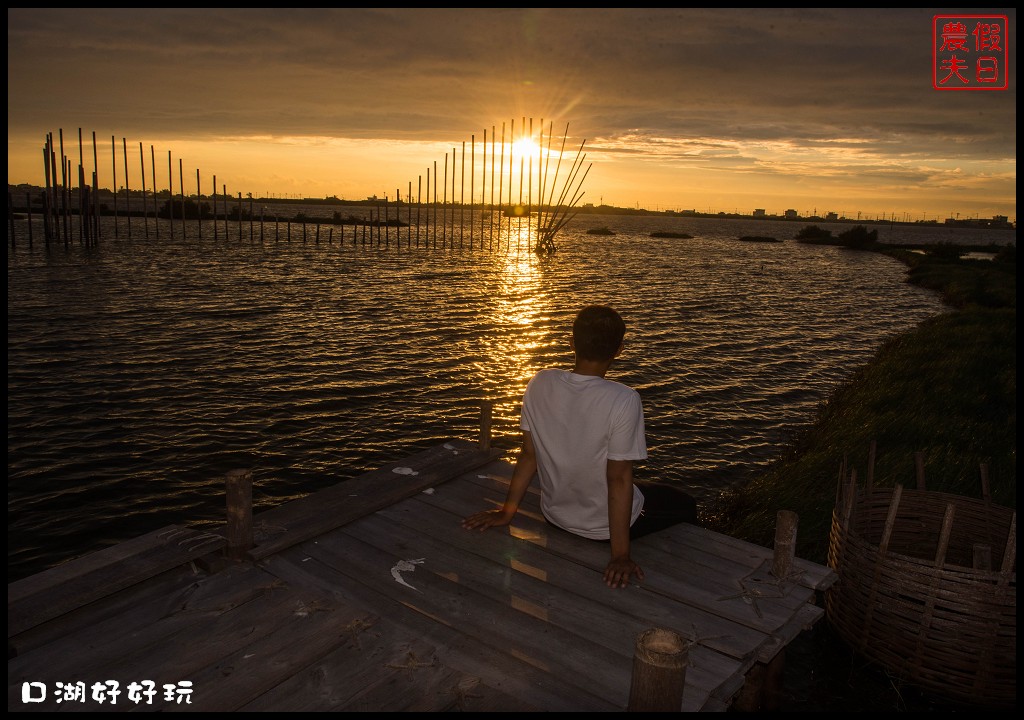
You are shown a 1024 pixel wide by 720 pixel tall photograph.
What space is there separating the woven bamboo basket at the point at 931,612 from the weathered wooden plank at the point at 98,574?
556 cm

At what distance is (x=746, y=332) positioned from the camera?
27531 millimetres

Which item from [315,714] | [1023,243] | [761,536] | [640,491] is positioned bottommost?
[761,536]

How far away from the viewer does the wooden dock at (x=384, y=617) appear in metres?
4.02

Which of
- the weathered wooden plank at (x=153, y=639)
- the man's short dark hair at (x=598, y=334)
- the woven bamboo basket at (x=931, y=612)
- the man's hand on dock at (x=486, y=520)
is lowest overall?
the woven bamboo basket at (x=931, y=612)

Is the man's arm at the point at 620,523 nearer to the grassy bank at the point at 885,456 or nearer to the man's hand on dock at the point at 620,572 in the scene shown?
the man's hand on dock at the point at 620,572

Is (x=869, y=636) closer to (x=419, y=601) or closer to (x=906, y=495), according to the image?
(x=906, y=495)

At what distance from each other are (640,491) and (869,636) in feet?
7.91

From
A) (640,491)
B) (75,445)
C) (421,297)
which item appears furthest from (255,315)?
(640,491)

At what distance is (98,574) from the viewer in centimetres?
484

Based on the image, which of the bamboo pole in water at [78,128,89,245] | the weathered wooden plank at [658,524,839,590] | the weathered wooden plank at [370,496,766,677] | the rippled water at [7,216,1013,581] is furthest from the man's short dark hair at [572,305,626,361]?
the bamboo pole in water at [78,128,89,245]

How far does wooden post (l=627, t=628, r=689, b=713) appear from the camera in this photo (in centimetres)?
295

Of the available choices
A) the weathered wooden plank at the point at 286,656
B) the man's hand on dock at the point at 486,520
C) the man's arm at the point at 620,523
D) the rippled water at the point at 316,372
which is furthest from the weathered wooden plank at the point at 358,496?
the rippled water at the point at 316,372

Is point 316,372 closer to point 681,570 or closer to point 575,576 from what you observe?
point 575,576

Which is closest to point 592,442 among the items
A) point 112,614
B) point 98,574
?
point 112,614
